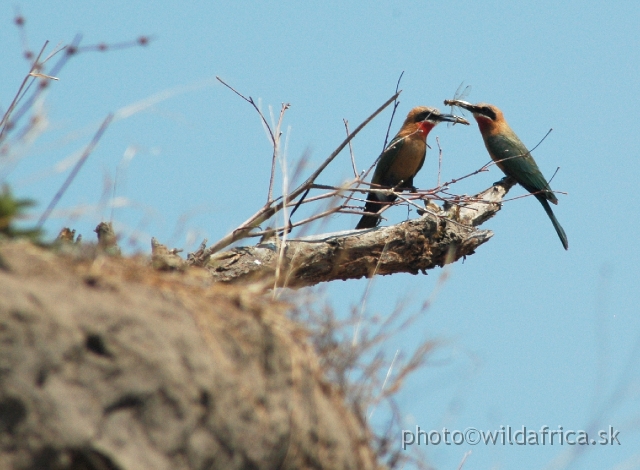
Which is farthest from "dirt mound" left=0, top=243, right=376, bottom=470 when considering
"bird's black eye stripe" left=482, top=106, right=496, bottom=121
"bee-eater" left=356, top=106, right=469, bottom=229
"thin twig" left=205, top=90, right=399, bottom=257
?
"bird's black eye stripe" left=482, top=106, right=496, bottom=121

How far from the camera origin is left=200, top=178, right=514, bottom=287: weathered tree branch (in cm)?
526

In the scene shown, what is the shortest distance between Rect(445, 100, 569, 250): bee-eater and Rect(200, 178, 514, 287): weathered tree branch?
3.23 metres

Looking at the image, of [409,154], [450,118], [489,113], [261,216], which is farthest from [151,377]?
[489,113]

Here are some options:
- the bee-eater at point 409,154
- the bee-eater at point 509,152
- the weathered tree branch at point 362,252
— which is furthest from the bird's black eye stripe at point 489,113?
the weathered tree branch at point 362,252

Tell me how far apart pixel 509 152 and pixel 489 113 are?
667mm

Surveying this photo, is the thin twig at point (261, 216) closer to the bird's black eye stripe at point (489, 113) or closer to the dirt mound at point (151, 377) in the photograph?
the dirt mound at point (151, 377)

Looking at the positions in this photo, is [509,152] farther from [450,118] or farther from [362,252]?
[362,252]

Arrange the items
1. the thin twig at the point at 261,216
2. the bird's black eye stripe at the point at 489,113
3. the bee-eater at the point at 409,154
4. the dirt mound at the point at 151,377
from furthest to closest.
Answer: the bird's black eye stripe at the point at 489,113
the bee-eater at the point at 409,154
the thin twig at the point at 261,216
the dirt mound at the point at 151,377

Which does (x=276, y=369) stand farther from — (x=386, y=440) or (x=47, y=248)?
(x=47, y=248)

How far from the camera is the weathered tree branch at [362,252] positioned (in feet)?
17.3

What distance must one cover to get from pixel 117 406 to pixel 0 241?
644 mm

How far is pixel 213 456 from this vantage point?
2582mm

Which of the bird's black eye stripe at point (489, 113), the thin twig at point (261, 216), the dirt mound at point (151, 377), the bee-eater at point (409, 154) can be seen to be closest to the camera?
the dirt mound at point (151, 377)

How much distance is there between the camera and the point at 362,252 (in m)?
5.67
